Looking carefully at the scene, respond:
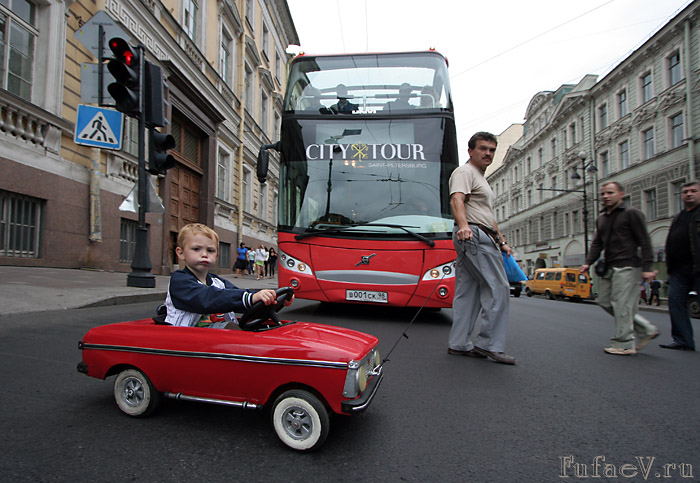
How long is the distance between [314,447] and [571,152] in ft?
129

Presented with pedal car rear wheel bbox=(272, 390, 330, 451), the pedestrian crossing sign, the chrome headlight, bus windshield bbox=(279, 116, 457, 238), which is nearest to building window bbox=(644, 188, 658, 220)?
bus windshield bbox=(279, 116, 457, 238)

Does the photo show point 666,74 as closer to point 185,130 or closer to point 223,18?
point 223,18

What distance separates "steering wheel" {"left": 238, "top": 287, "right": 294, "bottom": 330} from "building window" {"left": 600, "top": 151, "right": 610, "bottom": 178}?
110ft

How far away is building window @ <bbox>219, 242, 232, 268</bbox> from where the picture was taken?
19.5 meters

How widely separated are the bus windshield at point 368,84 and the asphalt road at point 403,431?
4175 millimetres

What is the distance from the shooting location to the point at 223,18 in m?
18.8

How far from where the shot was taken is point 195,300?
224 cm

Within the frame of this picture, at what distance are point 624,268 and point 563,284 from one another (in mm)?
20625

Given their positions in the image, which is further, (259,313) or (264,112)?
(264,112)

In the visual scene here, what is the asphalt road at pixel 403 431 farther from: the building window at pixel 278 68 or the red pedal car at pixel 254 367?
the building window at pixel 278 68

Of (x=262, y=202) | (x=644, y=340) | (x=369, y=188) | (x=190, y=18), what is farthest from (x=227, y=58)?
(x=644, y=340)

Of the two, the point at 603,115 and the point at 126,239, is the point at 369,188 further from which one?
the point at 603,115

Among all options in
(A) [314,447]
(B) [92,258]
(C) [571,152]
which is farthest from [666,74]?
(A) [314,447]

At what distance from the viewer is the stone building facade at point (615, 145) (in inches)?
898
